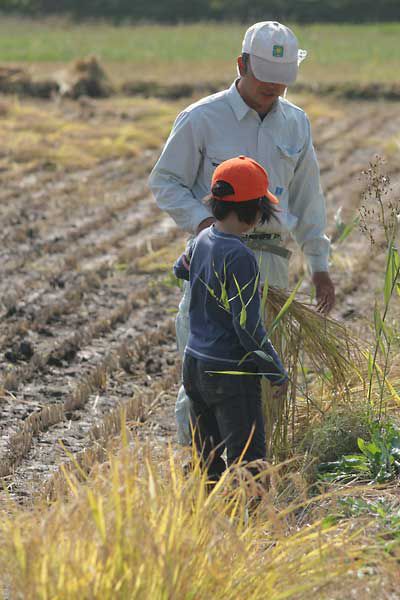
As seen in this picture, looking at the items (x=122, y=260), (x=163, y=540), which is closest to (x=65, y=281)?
(x=122, y=260)

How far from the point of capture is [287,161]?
3.96m

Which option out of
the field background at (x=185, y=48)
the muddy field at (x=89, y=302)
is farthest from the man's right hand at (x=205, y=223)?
the field background at (x=185, y=48)

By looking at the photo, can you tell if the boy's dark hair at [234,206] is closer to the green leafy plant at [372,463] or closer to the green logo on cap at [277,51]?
the green logo on cap at [277,51]

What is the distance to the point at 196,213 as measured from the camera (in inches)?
148

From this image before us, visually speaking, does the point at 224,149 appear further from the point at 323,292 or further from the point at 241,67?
the point at 323,292

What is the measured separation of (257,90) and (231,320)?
2.98 ft

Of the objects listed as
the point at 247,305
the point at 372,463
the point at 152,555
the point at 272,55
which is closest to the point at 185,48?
the point at 272,55

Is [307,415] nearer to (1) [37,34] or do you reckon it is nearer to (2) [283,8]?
(1) [37,34]

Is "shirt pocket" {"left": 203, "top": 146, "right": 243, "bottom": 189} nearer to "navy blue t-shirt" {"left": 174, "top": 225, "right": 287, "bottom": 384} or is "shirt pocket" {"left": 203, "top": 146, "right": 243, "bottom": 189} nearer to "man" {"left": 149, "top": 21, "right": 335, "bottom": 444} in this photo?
"man" {"left": 149, "top": 21, "right": 335, "bottom": 444}

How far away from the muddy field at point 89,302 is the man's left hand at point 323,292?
15.3 inches

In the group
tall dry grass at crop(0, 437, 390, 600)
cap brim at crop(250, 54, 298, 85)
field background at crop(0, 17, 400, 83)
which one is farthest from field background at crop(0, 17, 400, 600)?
field background at crop(0, 17, 400, 83)

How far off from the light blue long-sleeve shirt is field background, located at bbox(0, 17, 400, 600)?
1.03 feet

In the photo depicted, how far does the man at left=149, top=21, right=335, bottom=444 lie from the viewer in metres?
3.79

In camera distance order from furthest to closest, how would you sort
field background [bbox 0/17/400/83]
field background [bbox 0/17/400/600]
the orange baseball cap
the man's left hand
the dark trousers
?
1. field background [bbox 0/17/400/83]
2. the man's left hand
3. the dark trousers
4. the orange baseball cap
5. field background [bbox 0/17/400/600]
